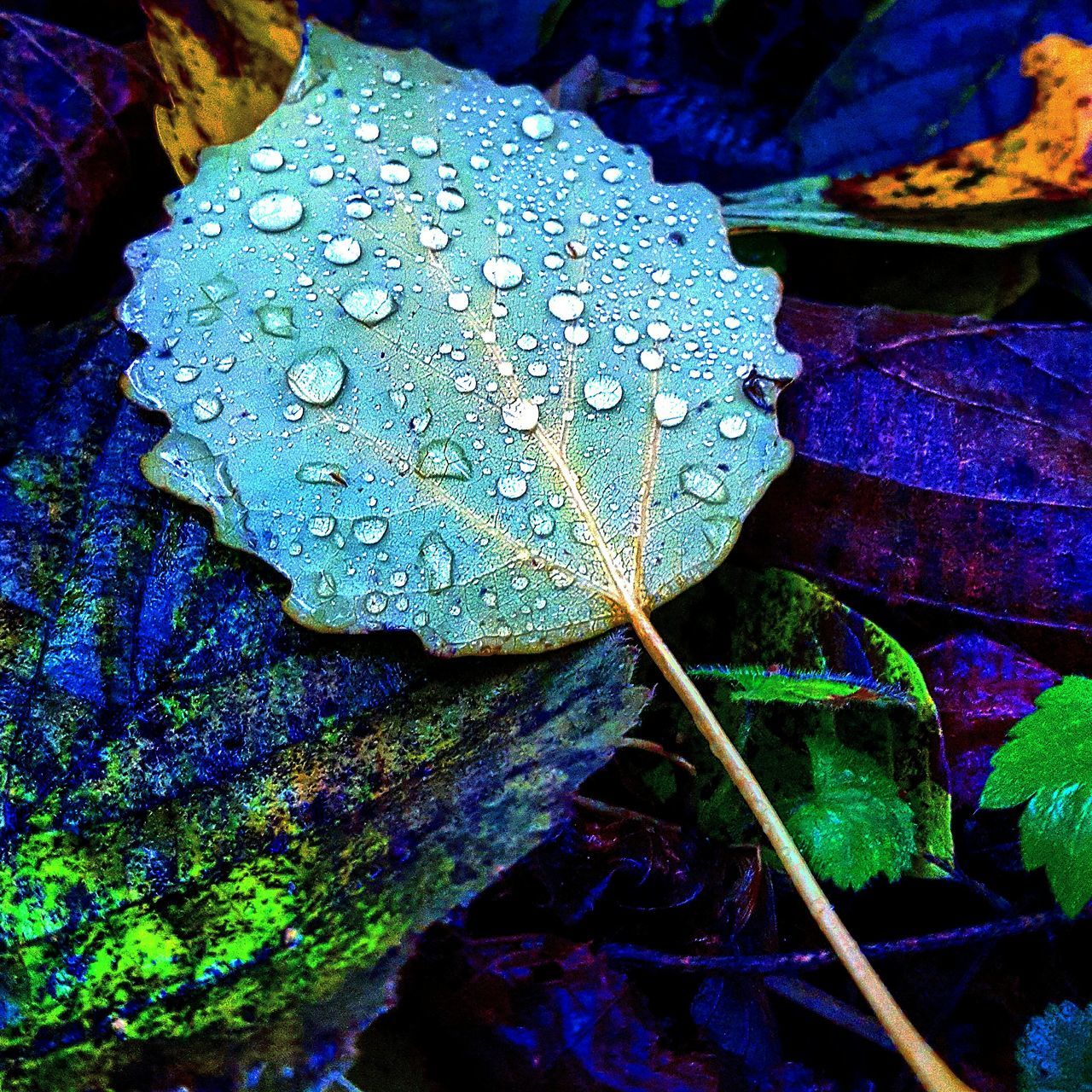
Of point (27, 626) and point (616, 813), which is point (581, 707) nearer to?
point (616, 813)

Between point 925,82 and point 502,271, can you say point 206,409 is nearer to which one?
point 502,271

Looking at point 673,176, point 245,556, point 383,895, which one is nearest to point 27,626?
point 245,556

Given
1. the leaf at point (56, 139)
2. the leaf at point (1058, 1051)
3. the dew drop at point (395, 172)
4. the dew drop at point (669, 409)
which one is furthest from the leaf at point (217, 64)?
the leaf at point (1058, 1051)

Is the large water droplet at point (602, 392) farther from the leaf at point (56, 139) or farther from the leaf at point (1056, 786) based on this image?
the leaf at point (56, 139)

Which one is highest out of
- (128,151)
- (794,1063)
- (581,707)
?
(128,151)

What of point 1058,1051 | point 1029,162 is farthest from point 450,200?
point 1058,1051

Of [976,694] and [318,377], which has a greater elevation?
[318,377]
